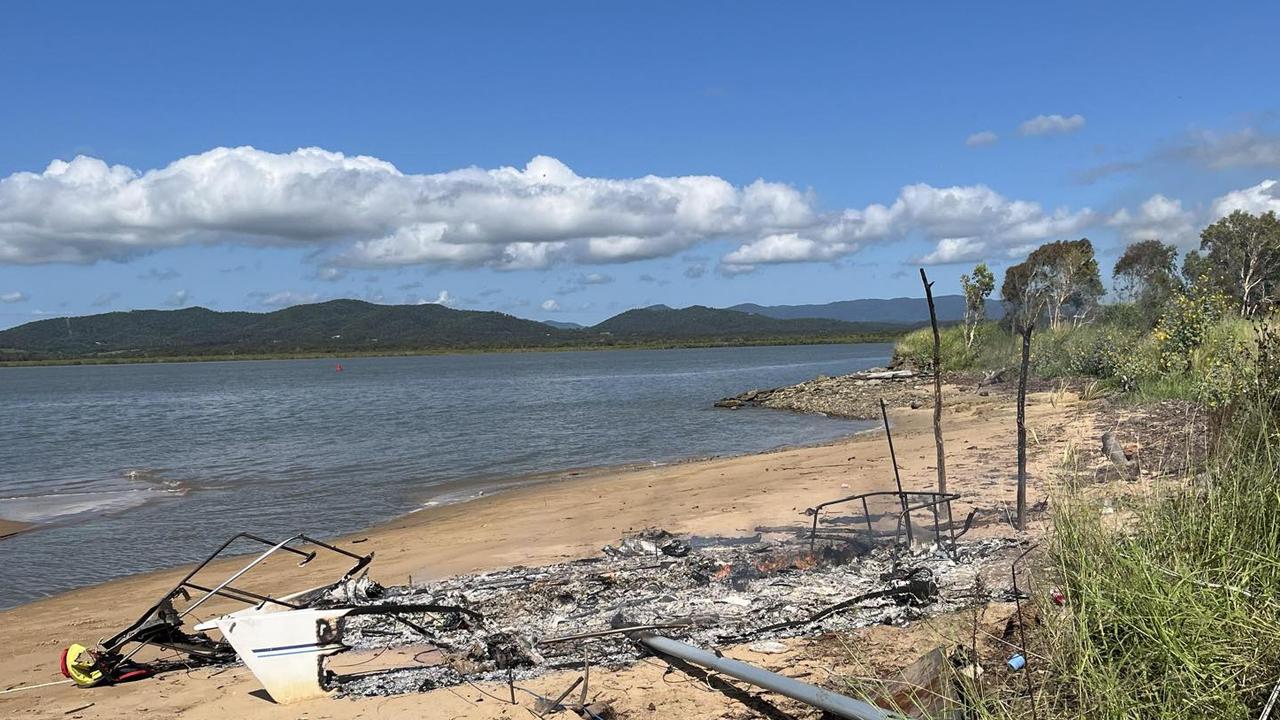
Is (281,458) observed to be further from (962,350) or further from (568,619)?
(962,350)

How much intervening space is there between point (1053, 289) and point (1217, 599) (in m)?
54.9

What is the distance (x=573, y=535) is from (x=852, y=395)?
2655 centimetres

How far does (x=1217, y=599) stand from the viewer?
3855 mm

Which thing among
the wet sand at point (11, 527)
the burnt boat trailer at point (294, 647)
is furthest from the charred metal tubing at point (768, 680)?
the wet sand at point (11, 527)

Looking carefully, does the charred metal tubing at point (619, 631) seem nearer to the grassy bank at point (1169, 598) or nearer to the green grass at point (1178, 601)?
the grassy bank at point (1169, 598)

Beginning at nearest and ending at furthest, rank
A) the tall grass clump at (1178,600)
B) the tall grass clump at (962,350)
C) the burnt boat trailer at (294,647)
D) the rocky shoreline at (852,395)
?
1. the tall grass clump at (1178,600)
2. the burnt boat trailer at (294,647)
3. the rocky shoreline at (852,395)
4. the tall grass clump at (962,350)

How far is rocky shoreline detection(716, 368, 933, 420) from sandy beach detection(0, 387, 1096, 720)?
389 inches

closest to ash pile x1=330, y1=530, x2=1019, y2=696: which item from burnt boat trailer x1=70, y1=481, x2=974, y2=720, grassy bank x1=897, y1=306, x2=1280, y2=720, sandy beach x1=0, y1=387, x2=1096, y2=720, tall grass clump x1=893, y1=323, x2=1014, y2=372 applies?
burnt boat trailer x1=70, y1=481, x2=974, y2=720

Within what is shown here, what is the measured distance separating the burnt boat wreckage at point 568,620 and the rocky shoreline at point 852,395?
76.4 feet

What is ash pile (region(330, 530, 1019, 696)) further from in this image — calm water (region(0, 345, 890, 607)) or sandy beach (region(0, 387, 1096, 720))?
calm water (region(0, 345, 890, 607))

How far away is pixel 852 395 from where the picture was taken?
37031mm

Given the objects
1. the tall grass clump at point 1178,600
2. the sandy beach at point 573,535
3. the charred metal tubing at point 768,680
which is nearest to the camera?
the tall grass clump at point 1178,600

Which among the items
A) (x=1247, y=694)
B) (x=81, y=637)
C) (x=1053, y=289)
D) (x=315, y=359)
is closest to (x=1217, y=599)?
(x=1247, y=694)

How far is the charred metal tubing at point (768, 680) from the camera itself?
13.8 feet
